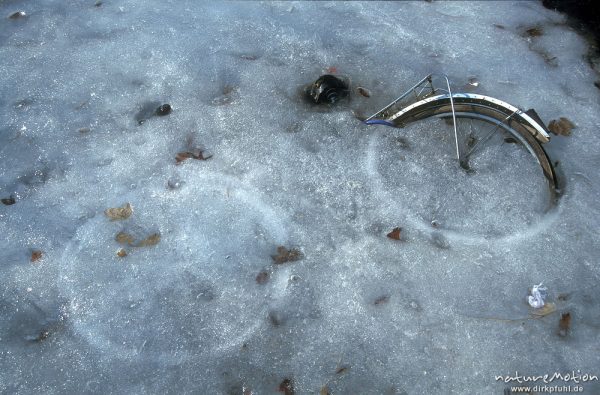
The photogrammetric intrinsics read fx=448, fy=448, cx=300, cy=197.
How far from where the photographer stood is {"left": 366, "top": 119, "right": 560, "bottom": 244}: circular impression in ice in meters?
2.55

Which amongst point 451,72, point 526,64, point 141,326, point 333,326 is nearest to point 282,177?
point 333,326

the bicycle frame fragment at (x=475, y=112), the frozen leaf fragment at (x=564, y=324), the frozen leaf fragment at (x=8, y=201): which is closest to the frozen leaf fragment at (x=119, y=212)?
the frozen leaf fragment at (x=8, y=201)

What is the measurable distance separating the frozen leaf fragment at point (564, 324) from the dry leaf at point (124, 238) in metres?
2.29

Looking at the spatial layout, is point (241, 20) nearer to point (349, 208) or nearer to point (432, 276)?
point (349, 208)

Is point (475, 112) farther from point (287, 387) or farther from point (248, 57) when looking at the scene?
point (287, 387)

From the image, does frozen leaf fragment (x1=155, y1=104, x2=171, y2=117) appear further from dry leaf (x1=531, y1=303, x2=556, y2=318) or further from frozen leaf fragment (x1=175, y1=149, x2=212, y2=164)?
dry leaf (x1=531, y1=303, x2=556, y2=318)

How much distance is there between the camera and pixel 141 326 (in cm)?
228

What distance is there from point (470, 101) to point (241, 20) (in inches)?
71.2

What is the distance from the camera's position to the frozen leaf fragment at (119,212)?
8.40 feet

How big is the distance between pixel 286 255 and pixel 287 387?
2.17ft

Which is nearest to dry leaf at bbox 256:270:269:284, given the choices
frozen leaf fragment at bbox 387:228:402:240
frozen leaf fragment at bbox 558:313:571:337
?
frozen leaf fragment at bbox 387:228:402:240

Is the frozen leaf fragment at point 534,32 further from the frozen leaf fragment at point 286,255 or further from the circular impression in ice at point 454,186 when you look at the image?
the frozen leaf fragment at point 286,255

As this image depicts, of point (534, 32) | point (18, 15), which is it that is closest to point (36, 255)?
point (18, 15)

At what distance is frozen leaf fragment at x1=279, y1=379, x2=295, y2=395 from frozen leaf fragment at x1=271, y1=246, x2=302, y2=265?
1.95ft
